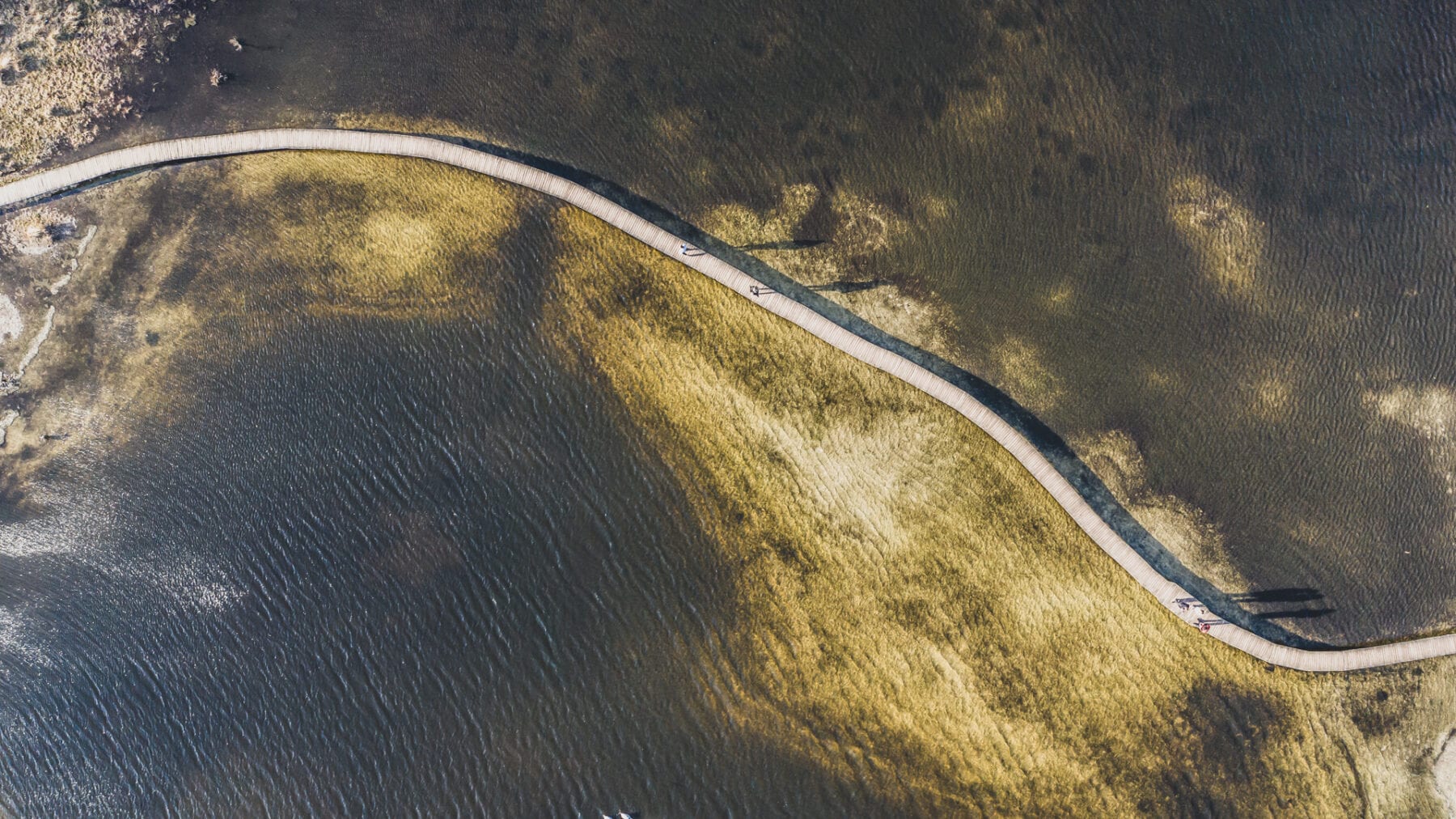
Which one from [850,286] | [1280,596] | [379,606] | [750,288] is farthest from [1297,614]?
[379,606]

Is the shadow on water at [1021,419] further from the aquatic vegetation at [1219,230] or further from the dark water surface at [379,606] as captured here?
the aquatic vegetation at [1219,230]

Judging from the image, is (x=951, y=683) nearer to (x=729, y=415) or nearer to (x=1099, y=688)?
(x=1099, y=688)

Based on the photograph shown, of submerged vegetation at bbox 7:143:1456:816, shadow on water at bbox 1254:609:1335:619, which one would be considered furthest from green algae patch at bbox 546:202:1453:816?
shadow on water at bbox 1254:609:1335:619

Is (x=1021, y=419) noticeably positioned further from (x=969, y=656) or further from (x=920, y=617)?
(x=969, y=656)

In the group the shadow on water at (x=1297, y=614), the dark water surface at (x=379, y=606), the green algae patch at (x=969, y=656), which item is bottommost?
the dark water surface at (x=379, y=606)

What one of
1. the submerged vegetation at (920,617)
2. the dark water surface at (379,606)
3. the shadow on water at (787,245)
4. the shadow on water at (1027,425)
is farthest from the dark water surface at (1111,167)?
the dark water surface at (379,606)

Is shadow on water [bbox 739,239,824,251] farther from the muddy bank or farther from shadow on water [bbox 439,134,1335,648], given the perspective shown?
the muddy bank
